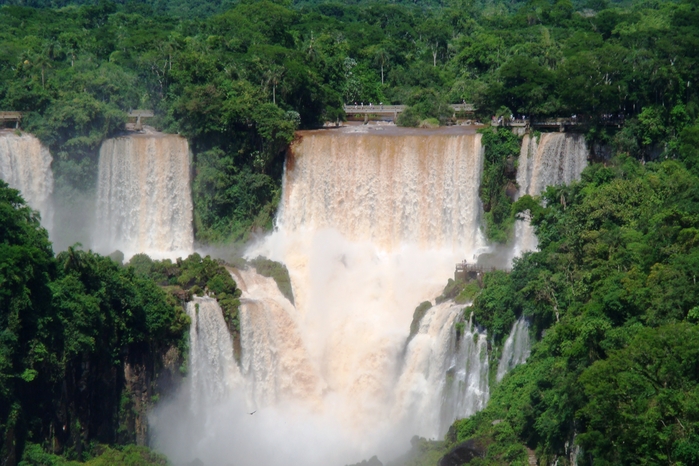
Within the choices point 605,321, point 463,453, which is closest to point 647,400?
point 605,321

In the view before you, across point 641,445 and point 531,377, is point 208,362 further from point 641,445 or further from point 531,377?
point 641,445

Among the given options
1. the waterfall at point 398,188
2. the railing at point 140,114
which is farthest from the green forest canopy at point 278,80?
the waterfall at point 398,188

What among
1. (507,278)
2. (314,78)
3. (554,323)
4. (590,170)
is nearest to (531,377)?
(554,323)

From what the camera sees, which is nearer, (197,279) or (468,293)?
(468,293)

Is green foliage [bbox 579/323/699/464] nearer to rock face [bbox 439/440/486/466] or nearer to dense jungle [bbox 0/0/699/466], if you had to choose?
dense jungle [bbox 0/0/699/466]

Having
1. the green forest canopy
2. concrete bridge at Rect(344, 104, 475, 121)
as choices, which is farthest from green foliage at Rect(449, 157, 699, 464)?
concrete bridge at Rect(344, 104, 475, 121)

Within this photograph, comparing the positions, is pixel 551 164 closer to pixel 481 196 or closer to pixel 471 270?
pixel 481 196
